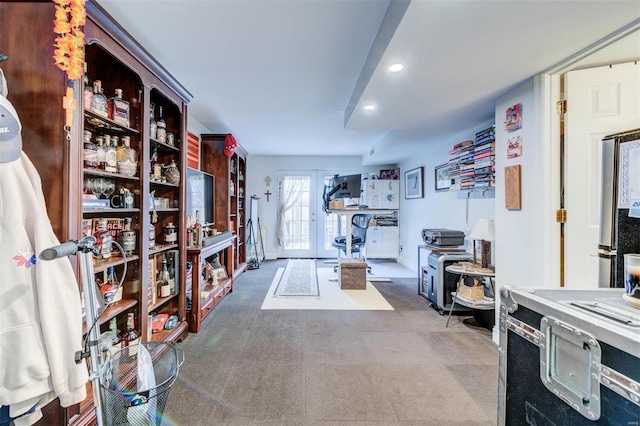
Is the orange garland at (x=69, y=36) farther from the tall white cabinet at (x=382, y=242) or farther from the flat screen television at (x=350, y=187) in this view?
the tall white cabinet at (x=382, y=242)

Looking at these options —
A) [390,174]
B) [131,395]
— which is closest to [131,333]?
[131,395]

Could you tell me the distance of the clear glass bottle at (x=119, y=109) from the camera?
172 centimetres

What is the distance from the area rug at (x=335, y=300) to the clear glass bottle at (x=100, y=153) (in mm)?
2177

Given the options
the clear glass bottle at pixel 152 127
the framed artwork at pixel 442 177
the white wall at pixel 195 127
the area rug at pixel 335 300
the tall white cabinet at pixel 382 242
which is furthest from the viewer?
the tall white cabinet at pixel 382 242

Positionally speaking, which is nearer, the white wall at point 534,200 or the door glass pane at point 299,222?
the white wall at point 534,200

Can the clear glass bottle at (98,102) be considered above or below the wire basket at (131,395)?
above

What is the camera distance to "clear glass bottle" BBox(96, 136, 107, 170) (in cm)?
166

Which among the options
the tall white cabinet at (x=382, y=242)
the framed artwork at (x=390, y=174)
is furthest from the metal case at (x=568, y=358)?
the framed artwork at (x=390, y=174)

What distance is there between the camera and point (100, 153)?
1665 millimetres

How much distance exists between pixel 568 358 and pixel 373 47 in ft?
6.35

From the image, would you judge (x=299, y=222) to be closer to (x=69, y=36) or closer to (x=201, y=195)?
(x=201, y=195)

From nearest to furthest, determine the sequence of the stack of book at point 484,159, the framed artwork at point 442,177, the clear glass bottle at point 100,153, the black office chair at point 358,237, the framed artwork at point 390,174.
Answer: the clear glass bottle at point 100,153
the stack of book at point 484,159
the framed artwork at point 442,177
the black office chair at point 358,237
the framed artwork at point 390,174

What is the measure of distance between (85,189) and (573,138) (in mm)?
3170

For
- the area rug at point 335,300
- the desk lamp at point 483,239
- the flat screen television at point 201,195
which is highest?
the flat screen television at point 201,195
